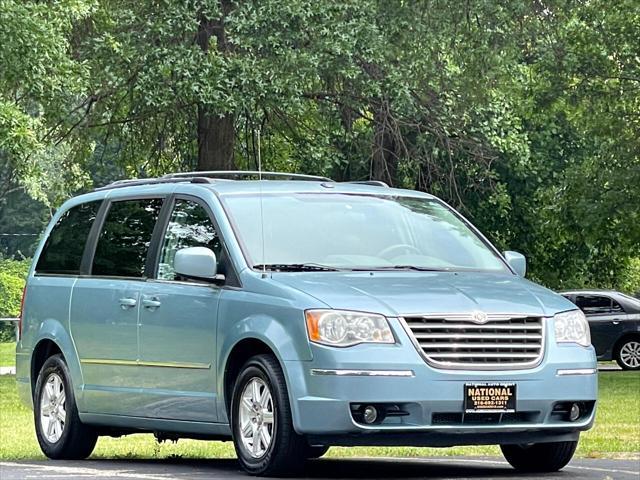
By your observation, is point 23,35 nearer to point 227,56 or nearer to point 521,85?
point 227,56

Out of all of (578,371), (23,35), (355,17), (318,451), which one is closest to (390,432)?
(318,451)

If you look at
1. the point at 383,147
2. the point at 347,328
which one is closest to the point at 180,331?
the point at 347,328

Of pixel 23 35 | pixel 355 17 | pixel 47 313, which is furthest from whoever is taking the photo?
pixel 355 17

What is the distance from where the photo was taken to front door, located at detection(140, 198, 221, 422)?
11.4 meters

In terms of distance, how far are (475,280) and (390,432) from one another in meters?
1.30

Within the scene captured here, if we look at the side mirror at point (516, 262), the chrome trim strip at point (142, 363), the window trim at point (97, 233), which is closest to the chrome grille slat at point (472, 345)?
the side mirror at point (516, 262)

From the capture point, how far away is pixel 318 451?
10.7m

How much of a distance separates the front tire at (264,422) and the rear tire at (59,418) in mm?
2387

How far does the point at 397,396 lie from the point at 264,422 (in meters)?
0.88

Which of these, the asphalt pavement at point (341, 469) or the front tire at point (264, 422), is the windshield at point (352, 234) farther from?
the asphalt pavement at point (341, 469)

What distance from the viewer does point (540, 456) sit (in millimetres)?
11680

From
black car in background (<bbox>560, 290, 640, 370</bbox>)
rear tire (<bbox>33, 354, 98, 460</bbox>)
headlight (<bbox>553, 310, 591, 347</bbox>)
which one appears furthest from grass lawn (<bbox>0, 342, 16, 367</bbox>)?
headlight (<bbox>553, 310, 591, 347</bbox>)

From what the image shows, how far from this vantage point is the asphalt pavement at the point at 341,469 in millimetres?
11102

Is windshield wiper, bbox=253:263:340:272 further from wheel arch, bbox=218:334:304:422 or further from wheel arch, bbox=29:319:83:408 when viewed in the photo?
wheel arch, bbox=29:319:83:408
